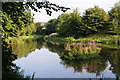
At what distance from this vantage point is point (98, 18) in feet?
133

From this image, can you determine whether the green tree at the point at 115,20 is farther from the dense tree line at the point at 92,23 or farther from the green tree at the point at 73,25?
the green tree at the point at 73,25

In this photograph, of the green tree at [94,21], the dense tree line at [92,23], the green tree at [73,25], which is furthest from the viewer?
the green tree at [73,25]

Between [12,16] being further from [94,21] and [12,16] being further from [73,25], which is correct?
[73,25]

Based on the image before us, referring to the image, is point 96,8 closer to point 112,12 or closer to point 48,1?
point 112,12

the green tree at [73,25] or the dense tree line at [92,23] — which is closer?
the dense tree line at [92,23]

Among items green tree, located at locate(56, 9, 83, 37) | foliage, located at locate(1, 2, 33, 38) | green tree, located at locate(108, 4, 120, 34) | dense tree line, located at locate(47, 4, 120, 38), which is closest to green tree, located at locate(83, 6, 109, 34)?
dense tree line, located at locate(47, 4, 120, 38)

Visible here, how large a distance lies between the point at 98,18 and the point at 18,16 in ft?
121

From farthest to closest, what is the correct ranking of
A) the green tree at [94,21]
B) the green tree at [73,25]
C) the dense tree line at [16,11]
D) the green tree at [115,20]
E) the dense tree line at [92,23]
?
the green tree at [73,25] < the green tree at [94,21] < the dense tree line at [92,23] < the green tree at [115,20] < the dense tree line at [16,11]

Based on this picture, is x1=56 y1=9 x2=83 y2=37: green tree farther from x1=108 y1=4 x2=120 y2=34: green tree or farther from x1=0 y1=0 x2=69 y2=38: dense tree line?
x1=0 y1=0 x2=69 y2=38: dense tree line

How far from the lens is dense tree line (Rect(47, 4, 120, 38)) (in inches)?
1535

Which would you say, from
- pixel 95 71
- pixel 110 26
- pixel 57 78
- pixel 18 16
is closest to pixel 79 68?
pixel 95 71

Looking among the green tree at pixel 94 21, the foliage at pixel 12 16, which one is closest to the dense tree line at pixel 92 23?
the green tree at pixel 94 21

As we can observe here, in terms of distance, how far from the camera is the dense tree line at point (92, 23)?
3900 centimetres

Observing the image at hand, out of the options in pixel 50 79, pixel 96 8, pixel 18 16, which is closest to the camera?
pixel 18 16
